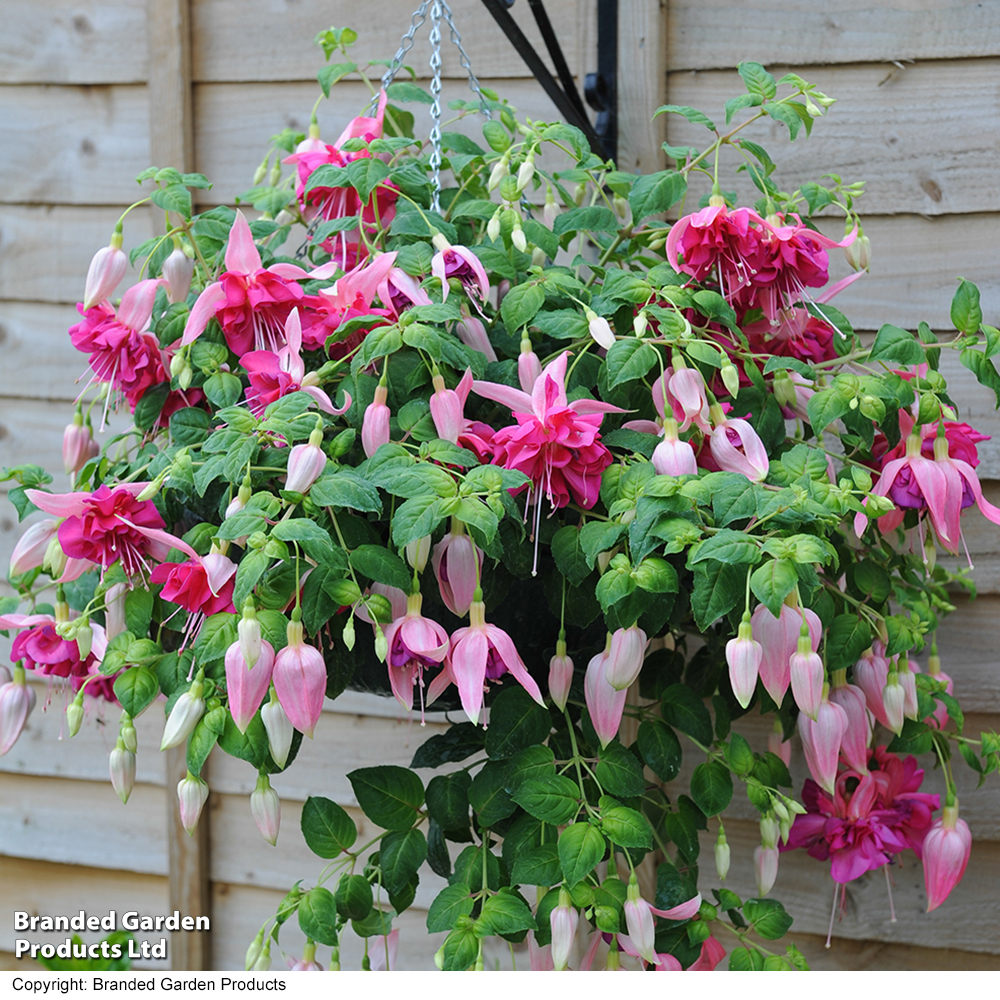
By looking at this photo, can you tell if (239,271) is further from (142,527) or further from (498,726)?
(498,726)

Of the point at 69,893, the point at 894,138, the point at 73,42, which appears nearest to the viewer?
the point at 894,138

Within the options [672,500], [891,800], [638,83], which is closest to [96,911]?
[891,800]

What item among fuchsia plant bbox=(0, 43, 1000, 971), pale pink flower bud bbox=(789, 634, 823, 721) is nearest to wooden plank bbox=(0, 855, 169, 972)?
fuchsia plant bbox=(0, 43, 1000, 971)

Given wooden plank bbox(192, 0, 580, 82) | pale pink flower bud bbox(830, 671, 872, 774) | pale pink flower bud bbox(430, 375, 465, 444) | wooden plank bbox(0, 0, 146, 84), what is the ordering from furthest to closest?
1. wooden plank bbox(0, 0, 146, 84)
2. wooden plank bbox(192, 0, 580, 82)
3. pale pink flower bud bbox(830, 671, 872, 774)
4. pale pink flower bud bbox(430, 375, 465, 444)

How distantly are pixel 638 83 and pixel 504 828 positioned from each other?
81 cm

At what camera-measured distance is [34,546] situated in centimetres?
70

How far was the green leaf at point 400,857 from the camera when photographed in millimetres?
689

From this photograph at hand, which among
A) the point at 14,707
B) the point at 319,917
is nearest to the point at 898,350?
the point at 319,917

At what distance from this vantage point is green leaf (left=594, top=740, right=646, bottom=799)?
652 millimetres

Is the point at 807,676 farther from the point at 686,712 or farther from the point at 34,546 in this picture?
the point at 34,546

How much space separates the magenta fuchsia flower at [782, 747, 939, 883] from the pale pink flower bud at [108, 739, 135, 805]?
60 cm

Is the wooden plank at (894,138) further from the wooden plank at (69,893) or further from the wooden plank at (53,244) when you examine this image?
→ the wooden plank at (69,893)

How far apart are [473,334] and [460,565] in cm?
19

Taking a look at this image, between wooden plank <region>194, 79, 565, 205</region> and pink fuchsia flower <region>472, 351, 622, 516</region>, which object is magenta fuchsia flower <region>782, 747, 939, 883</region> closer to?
pink fuchsia flower <region>472, 351, 622, 516</region>
